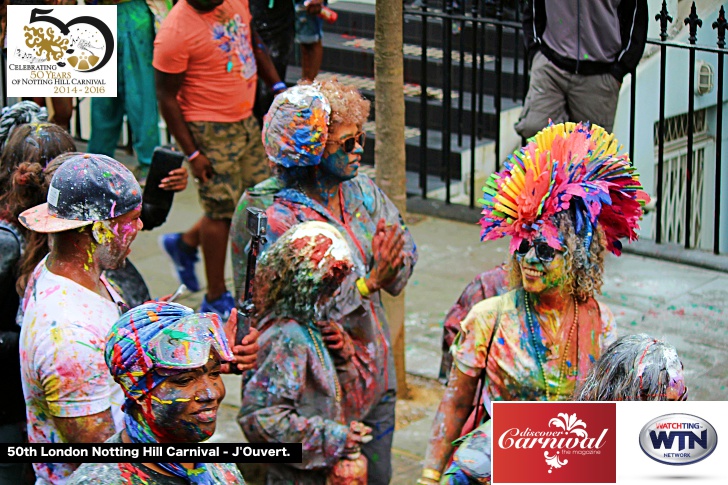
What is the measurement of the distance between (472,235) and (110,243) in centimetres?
Answer: 496

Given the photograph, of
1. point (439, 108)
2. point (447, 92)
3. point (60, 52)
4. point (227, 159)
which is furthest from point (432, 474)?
point (439, 108)

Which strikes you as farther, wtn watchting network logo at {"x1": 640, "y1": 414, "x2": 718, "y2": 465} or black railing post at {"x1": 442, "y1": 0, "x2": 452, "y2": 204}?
black railing post at {"x1": 442, "y1": 0, "x2": 452, "y2": 204}

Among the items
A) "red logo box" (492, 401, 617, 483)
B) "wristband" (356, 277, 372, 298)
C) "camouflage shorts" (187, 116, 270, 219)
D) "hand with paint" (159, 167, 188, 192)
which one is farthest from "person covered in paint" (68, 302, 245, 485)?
"camouflage shorts" (187, 116, 270, 219)

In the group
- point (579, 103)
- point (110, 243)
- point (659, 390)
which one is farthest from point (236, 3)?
point (659, 390)

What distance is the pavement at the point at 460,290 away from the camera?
6469mm

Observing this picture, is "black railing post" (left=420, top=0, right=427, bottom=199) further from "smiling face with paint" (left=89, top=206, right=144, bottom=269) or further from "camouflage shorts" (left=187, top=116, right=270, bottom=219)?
"smiling face with paint" (left=89, top=206, right=144, bottom=269)

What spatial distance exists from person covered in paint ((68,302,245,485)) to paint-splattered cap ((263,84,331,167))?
2114 millimetres

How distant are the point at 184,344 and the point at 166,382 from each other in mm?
108

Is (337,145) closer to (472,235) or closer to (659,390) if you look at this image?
(659,390)

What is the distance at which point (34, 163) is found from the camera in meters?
4.82

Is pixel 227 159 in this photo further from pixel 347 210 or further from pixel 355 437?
pixel 355 437

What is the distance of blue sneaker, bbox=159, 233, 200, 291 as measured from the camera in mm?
7840

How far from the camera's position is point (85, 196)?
401 cm

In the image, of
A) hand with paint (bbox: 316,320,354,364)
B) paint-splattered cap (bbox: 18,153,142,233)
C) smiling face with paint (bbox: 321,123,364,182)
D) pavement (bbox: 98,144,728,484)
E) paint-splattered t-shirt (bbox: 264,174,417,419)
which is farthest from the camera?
pavement (bbox: 98,144,728,484)
